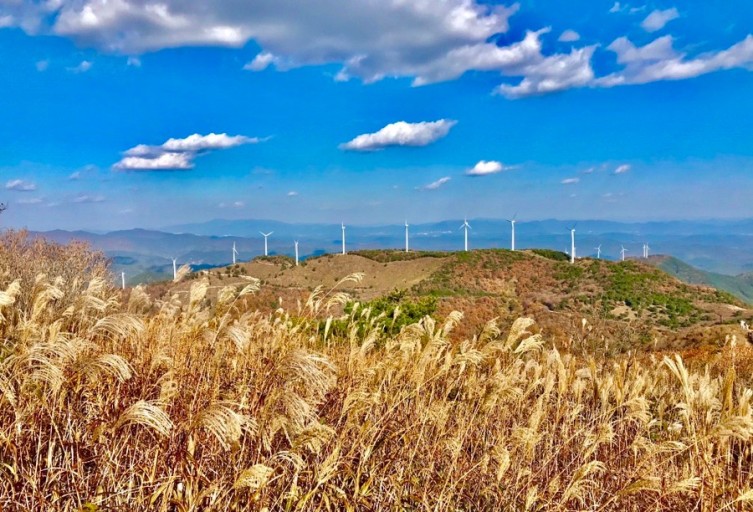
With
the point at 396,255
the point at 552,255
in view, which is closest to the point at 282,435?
the point at 396,255

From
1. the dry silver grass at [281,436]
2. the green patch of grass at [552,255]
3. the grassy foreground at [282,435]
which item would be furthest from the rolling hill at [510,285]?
the dry silver grass at [281,436]

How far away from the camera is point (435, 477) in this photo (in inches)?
163

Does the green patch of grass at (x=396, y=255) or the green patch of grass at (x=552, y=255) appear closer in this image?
the green patch of grass at (x=552, y=255)

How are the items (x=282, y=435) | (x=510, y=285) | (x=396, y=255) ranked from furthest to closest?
(x=396, y=255), (x=510, y=285), (x=282, y=435)

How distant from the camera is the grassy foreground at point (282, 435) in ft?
9.98

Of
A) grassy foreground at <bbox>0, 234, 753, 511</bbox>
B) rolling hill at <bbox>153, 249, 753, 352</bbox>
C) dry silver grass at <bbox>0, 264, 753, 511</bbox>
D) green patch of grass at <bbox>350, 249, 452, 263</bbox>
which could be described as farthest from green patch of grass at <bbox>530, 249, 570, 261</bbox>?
dry silver grass at <bbox>0, 264, 753, 511</bbox>

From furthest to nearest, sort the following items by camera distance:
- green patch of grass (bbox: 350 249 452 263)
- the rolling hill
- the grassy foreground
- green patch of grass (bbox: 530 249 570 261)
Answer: green patch of grass (bbox: 350 249 452 263)
green patch of grass (bbox: 530 249 570 261)
the rolling hill
the grassy foreground

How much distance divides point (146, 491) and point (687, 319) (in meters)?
49.5

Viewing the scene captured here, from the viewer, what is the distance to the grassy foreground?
3041 mm

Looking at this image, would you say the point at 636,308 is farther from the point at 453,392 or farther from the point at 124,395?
the point at 124,395

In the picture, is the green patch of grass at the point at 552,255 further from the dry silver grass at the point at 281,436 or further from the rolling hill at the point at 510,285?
the dry silver grass at the point at 281,436

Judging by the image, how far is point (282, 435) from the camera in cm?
406

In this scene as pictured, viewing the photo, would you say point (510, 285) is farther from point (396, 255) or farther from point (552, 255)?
point (396, 255)

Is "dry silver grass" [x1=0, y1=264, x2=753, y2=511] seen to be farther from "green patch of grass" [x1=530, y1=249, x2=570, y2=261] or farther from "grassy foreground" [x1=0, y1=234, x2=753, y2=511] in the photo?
"green patch of grass" [x1=530, y1=249, x2=570, y2=261]
